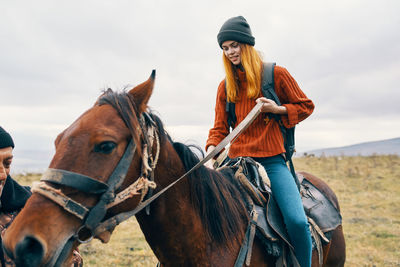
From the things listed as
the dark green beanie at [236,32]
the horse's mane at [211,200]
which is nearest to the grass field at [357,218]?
the horse's mane at [211,200]

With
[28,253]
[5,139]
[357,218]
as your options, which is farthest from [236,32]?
[357,218]

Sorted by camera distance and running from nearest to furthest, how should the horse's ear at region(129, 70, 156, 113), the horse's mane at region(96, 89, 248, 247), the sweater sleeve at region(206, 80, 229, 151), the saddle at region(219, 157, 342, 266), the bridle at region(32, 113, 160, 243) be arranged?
the bridle at region(32, 113, 160, 243), the horse's ear at region(129, 70, 156, 113), the horse's mane at region(96, 89, 248, 247), the saddle at region(219, 157, 342, 266), the sweater sleeve at region(206, 80, 229, 151)

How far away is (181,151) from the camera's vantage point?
7.69ft

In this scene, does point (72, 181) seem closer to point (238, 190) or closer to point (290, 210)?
point (238, 190)

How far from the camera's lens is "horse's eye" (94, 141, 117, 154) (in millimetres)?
1760

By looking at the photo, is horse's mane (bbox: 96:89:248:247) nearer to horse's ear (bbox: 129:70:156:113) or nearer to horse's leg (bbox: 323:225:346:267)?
horse's ear (bbox: 129:70:156:113)

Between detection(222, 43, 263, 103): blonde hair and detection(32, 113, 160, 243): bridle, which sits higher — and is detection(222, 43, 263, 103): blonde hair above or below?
above

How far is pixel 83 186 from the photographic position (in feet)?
5.46

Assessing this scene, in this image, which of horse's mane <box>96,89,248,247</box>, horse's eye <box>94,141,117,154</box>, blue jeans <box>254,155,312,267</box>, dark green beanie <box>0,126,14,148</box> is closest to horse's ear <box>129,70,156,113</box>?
horse's mane <box>96,89,248,247</box>

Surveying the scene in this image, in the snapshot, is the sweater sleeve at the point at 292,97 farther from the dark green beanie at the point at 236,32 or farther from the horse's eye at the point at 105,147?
the horse's eye at the point at 105,147

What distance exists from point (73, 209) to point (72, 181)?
0.48ft

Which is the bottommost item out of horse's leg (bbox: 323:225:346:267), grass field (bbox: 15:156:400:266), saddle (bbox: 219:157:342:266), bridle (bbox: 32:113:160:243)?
grass field (bbox: 15:156:400:266)

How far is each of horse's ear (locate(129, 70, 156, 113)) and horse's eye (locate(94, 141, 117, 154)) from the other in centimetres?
33

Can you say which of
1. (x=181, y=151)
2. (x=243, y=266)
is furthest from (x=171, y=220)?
(x=243, y=266)
